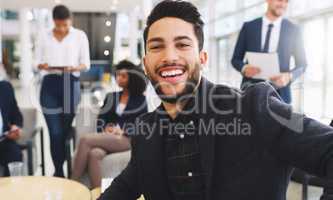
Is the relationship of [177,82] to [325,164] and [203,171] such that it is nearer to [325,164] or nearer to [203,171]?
[203,171]

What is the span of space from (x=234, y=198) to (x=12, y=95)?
2.98 m

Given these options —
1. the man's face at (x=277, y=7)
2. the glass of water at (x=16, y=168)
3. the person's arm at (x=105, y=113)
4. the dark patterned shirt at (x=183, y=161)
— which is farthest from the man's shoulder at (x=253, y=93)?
the person's arm at (x=105, y=113)

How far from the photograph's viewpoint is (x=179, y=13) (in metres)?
0.91

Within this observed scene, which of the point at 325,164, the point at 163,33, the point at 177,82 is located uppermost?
the point at 163,33

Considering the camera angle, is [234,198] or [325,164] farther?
[234,198]

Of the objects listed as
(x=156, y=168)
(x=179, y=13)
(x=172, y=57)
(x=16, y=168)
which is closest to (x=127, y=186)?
(x=156, y=168)

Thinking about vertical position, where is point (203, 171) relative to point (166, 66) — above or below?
below

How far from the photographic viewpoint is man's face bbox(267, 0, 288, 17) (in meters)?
2.43

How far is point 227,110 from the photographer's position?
924mm

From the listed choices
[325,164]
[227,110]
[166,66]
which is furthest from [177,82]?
[325,164]

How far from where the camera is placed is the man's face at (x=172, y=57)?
89 cm

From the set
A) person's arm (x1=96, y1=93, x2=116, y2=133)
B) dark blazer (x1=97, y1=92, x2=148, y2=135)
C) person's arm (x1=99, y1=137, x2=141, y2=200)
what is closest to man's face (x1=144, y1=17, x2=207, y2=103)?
person's arm (x1=99, y1=137, x2=141, y2=200)

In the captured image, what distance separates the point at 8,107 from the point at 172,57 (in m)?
2.81

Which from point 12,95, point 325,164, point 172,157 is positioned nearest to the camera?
point 325,164
